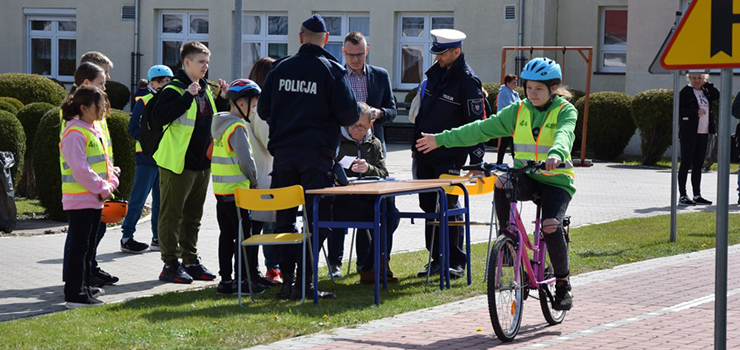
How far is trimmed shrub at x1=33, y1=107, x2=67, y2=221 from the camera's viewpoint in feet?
42.0

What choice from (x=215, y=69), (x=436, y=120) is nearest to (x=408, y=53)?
(x=215, y=69)

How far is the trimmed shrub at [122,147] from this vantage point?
43.3 feet

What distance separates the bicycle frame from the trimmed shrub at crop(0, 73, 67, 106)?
46.5ft

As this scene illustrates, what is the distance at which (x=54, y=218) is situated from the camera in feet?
43.5

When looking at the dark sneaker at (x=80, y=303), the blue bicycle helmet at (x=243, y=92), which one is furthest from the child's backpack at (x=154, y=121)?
the dark sneaker at (x=80, y=303)

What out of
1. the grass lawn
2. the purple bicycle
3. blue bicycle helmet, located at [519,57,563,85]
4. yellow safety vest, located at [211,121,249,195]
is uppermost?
blue bicycle helmet, located at [519,57,563,85]

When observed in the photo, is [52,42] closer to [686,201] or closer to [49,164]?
[49,164]

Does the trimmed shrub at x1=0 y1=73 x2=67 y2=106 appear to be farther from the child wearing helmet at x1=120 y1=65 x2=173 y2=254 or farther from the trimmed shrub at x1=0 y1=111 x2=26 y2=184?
the child wearing helmet at x1=120 y1=65 x2=173 y2=254

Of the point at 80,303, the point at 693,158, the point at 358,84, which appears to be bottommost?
the point at 80,303

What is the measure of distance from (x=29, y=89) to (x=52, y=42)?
45.2ft

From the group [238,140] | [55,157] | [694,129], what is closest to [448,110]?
[238,140]

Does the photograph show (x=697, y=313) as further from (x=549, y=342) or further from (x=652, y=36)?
(x=652, y=36)

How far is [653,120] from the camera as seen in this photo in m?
23.7

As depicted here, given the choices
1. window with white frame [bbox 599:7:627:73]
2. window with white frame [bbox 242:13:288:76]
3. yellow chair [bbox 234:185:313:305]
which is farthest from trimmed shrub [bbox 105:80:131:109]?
yellow chair [bbox 234:185:313:305]
